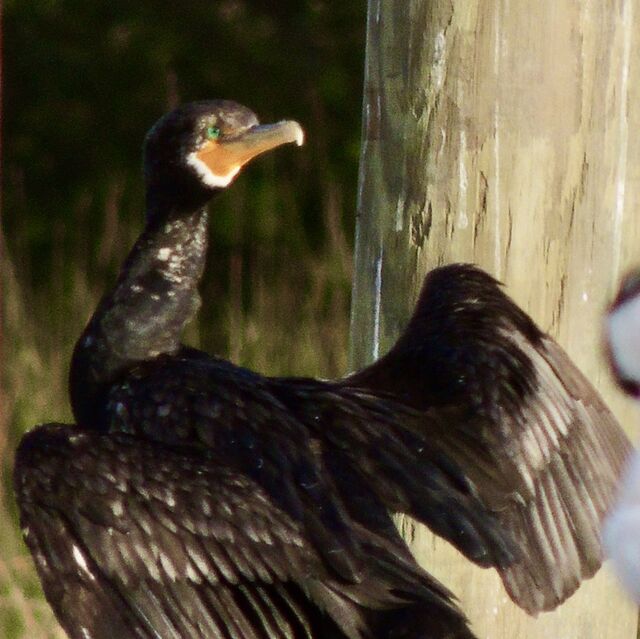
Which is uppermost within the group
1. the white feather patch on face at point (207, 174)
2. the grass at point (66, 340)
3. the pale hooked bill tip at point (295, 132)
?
the pale hooked bill tip at point (295, 132)

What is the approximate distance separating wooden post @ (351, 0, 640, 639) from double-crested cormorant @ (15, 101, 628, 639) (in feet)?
0.28

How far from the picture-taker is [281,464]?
335 centimetres

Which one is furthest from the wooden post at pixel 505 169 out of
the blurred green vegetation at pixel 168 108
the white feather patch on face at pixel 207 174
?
the blurred green vegetation at pixel 168 108

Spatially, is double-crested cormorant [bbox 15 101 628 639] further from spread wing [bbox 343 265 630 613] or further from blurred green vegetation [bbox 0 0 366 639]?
blurred green vegetation [bbox 0 0 366 639]

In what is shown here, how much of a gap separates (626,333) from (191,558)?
1135 millimetres

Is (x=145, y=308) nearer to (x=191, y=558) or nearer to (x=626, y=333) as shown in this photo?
(x=191, y=558)

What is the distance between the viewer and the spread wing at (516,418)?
361 centimetres

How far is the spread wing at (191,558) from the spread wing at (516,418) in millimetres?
393

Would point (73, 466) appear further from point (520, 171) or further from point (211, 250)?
point (211, 250)

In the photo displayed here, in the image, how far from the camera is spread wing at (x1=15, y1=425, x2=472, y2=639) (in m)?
3.18

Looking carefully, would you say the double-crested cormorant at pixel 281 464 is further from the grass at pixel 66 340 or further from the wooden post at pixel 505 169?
the grass at pixel 66 340

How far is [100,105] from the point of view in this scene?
316 inches

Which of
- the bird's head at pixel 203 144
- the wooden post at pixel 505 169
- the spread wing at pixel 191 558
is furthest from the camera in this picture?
the bird's head at pixel 203 144

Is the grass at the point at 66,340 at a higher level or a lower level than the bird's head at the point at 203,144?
lower
